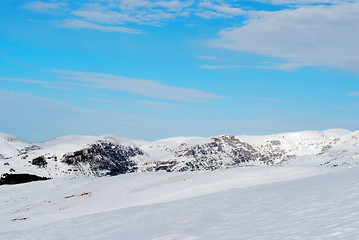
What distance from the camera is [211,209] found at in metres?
20.8

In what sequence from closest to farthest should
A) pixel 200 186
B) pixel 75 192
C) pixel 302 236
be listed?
1. pixel 302 236
2. pixel 200 186
3. pixel 75 192

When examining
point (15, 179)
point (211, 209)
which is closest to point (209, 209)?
point (211, 209)

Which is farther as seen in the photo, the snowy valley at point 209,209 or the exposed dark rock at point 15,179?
the exposed dark rock at point 15,179

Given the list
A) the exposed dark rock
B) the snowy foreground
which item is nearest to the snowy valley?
the snowy foreground

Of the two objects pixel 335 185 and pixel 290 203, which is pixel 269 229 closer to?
pixel 290 203

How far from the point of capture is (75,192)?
43344 millimetres

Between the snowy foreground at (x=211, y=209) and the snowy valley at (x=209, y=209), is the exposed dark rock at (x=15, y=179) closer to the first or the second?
the snowy valley at (x=209, y=209)

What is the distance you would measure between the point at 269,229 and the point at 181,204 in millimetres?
11999

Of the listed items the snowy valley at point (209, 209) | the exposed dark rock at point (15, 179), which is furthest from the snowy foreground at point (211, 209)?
the exposed dark rock at point (15, 179)

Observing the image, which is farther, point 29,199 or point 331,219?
point 29,199

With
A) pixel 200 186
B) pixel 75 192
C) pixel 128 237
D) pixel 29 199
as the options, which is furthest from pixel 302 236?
pixel 29 199

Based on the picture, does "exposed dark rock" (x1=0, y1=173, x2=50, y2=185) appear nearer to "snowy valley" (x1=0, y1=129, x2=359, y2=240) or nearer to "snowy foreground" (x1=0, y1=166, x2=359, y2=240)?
"snowy valley" (x1=0, y1=129, x2=359, y2=240)

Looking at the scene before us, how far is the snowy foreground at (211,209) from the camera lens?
45.2 feet

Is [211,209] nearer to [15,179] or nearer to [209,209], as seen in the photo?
[209,209]
